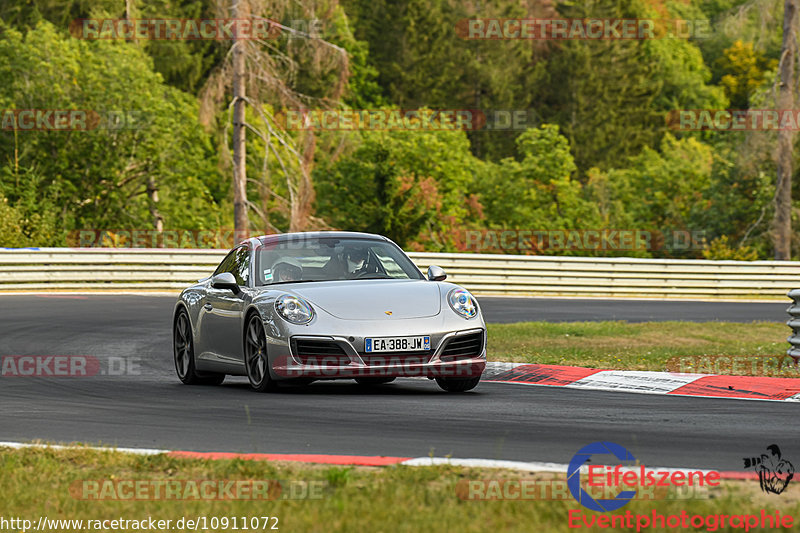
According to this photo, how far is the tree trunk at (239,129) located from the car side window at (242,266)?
18.6 meters

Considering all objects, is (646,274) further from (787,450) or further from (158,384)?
(787,450)

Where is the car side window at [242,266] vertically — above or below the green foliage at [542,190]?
above

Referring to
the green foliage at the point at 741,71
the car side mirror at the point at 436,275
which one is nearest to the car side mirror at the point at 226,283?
the car side mirror at the point at 436,275

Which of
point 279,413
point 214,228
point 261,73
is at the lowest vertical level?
point 214,228

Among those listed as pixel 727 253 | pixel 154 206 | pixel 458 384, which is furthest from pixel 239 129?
pixel 458 384

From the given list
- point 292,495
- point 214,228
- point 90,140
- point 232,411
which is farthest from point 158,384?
point 214,228

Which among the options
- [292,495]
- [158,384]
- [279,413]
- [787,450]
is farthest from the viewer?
[158,384]

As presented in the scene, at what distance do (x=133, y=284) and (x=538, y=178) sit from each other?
35.3 meters

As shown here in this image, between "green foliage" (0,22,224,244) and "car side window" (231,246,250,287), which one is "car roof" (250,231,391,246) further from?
"green foliage" (0,22,224,244)

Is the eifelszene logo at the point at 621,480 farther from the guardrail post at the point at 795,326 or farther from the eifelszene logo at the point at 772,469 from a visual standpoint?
the guardrail post at the point at 795,326

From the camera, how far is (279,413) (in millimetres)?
8914

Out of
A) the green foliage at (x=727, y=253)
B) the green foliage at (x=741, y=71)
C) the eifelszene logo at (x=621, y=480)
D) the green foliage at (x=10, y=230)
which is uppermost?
the green foliage at (x=741, y=71)

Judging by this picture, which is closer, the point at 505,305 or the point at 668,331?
the point at 668,331

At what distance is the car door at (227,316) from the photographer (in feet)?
36.6
